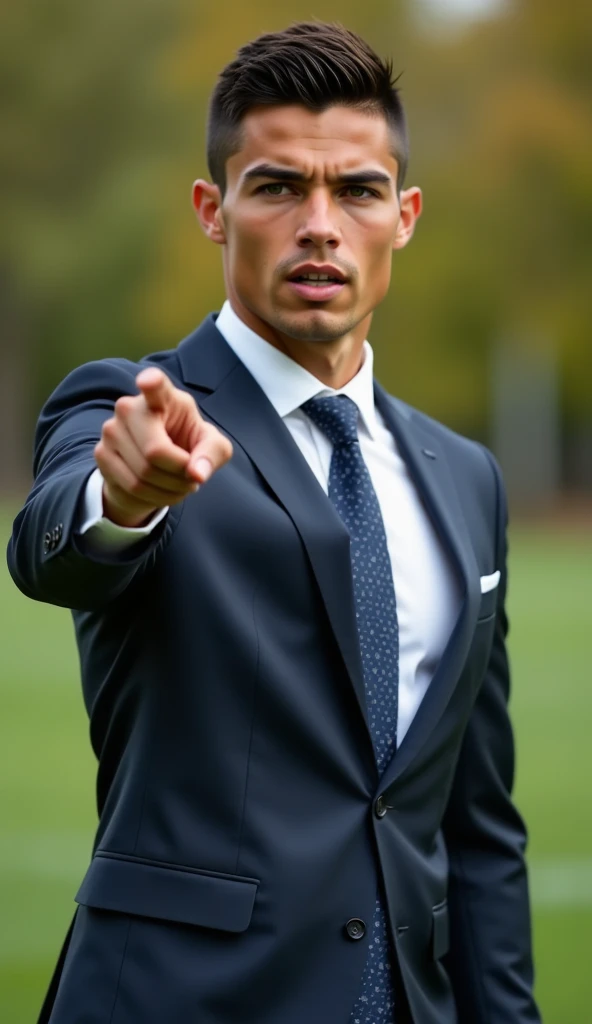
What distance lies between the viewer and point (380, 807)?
2395 millimetres

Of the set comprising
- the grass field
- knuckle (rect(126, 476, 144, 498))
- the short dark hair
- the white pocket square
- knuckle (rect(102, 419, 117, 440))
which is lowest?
the grass field

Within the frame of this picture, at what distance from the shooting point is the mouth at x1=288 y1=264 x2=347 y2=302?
8.17 ft

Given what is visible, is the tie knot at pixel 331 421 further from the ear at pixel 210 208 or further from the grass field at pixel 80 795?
the grass field at pixel 80 795

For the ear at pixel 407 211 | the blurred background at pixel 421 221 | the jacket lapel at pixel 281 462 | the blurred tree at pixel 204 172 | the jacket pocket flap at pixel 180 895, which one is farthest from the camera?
the blurred tree at pixel 204 172

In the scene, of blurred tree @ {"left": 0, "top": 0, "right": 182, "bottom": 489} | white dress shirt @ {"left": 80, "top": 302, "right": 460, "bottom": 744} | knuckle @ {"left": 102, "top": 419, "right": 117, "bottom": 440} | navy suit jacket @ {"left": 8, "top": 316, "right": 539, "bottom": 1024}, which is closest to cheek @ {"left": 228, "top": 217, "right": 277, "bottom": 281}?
white dress shirt @ {"left": 80, "top": 302, "right": 460, "bottom": 744}

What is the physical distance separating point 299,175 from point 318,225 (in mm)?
92

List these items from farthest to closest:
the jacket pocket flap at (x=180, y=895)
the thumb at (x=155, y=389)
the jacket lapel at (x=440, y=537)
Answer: the jacket lapel at (x=440, y=537)
the jacket pocket flap at (x=180, y=895)
the thumb at (x=155, y=389)

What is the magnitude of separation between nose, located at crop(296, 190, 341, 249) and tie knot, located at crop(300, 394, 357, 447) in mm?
263

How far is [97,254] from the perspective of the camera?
4275 centimetres

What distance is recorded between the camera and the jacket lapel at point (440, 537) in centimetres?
246

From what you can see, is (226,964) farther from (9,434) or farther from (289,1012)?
(9,434)

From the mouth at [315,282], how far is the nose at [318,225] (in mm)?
37

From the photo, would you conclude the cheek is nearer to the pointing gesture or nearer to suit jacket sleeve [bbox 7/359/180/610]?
suit jacket sleeve [bbox 7/359/180/610]

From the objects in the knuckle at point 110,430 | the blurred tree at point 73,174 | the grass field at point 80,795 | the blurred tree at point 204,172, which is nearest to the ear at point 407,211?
the knuckle at point 110,430
